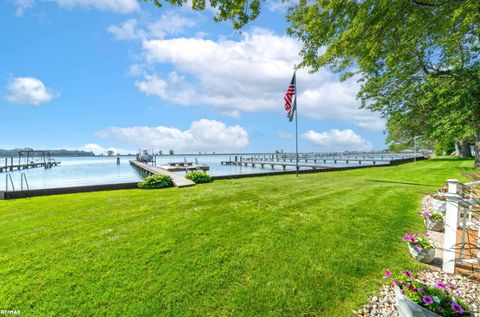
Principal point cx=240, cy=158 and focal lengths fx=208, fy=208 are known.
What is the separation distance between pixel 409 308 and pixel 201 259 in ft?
10.0

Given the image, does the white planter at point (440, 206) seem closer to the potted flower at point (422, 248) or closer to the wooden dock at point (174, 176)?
the potted flower at point (422, 248)

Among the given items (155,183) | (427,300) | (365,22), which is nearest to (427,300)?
(427,300)

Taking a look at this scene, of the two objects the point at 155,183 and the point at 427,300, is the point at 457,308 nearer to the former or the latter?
the point at 427,300

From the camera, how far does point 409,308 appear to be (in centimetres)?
227

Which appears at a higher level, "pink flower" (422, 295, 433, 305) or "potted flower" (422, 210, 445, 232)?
"pink flower" (422, 295, 433, 305)

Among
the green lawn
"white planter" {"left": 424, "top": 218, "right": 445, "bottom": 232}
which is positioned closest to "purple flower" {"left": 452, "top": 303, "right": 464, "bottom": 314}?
the green lawn

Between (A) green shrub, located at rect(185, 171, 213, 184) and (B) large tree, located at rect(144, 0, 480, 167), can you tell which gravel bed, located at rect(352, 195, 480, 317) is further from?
(A) green shrub, located at rect(185, 171, 213, 184)

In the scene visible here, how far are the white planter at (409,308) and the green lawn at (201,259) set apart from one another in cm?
70

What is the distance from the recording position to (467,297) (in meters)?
2.94

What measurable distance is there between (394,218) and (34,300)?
315 inches

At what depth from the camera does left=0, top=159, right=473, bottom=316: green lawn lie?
295cm

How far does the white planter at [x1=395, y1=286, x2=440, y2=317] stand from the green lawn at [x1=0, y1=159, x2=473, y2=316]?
2.29ft

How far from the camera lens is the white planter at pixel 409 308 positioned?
2.17m

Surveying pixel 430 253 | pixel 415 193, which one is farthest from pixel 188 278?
pixel 415 193
